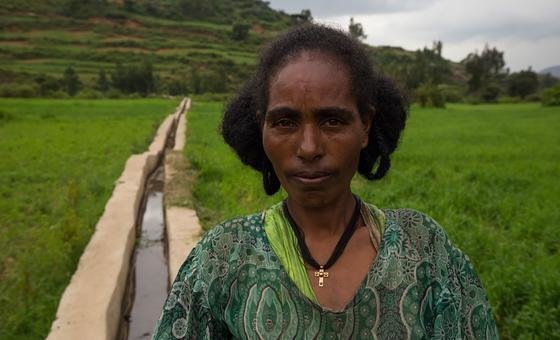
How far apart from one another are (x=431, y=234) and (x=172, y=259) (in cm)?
336

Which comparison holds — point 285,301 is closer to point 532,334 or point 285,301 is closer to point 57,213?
point 532,334

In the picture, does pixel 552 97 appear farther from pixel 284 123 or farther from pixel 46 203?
pixel 284 123

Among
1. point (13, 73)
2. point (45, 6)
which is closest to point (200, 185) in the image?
point (13, 73)

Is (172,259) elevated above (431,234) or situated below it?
below

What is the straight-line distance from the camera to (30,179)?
30.6 ft

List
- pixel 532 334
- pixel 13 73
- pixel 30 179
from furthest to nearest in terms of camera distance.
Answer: pixel 13 73 < pixel 30 179 < pixel 532 334

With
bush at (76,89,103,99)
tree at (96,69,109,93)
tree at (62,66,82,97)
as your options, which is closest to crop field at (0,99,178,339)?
bush at (76,89,103,99)

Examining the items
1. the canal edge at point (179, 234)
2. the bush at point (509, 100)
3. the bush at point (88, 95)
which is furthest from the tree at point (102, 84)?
the canal edge at point (179, 234)

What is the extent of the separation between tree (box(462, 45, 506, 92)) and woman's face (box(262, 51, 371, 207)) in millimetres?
51958

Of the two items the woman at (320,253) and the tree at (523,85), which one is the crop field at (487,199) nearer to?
the woman at (320,253)

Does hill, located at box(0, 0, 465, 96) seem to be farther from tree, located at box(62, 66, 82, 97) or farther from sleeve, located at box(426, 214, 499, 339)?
sleeve, located at box(426, 214, 499, 339)

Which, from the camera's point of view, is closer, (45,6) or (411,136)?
(411,136)

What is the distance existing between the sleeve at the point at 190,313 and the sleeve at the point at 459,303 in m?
0.51

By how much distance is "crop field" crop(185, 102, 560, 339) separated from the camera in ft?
11.7
